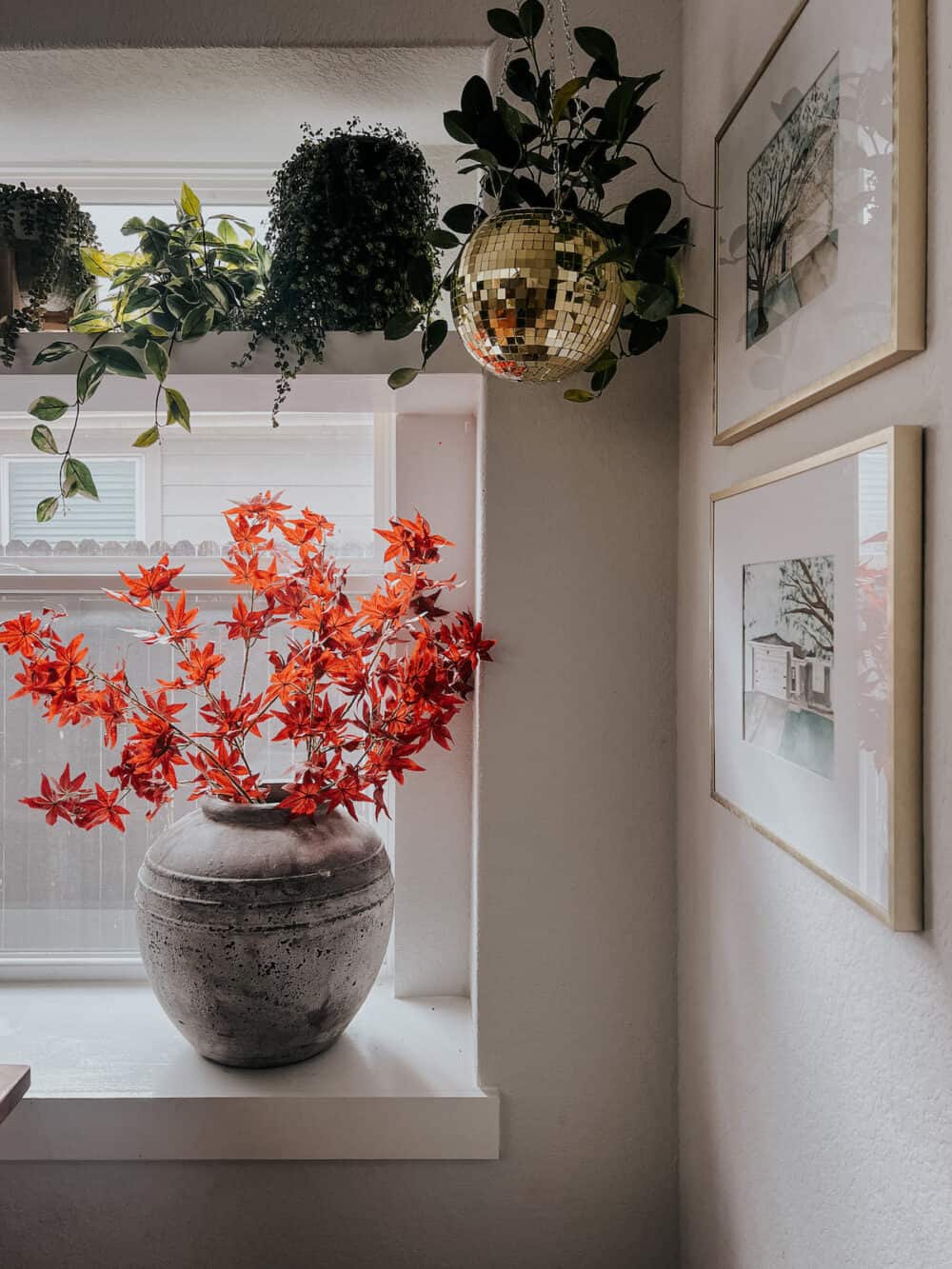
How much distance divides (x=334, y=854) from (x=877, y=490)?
942 mm


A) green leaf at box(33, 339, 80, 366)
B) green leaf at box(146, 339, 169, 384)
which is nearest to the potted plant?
green leaf at box(146, 339, 169, 384)

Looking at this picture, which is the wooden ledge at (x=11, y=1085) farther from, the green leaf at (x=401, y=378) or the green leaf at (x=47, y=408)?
the green leaf at (x=401, y=378)

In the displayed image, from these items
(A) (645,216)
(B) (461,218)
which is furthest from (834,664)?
(B) (461,218)

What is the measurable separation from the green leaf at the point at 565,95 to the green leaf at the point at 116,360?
68 centimetres

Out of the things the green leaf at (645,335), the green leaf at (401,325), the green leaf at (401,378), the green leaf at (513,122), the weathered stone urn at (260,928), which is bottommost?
the weathered stone urn at (260,928)

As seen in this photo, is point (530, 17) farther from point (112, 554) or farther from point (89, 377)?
point (112, 554)

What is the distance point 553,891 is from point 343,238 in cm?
98

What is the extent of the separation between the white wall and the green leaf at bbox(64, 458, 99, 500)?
61 cm

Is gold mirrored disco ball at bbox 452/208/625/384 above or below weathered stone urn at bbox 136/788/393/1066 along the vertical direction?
above

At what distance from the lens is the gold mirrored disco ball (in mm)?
964

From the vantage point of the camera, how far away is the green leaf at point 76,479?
4.36 feet

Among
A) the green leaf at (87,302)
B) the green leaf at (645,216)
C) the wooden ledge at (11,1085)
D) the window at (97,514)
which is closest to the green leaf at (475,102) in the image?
the green leaf at (645,216)

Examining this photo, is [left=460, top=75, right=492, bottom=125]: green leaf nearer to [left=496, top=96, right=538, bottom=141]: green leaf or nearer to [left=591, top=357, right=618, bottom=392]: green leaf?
[left=496, top=96, right=538, bottom=141]: green leaf

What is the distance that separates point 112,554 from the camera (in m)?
1.70
